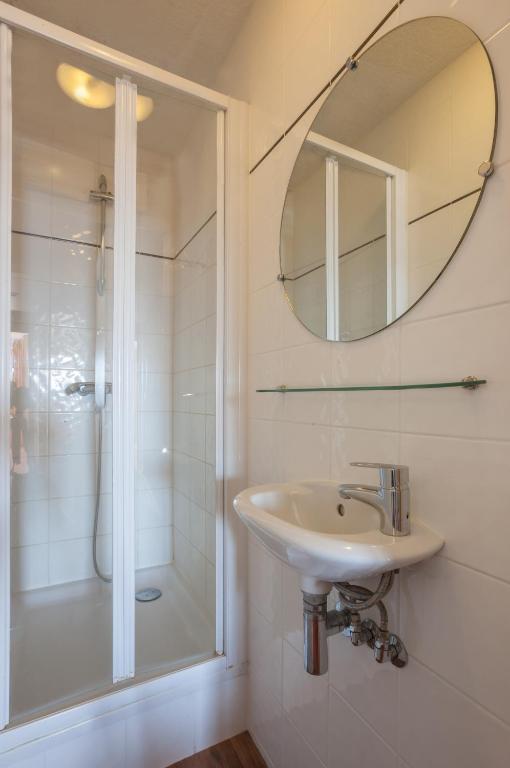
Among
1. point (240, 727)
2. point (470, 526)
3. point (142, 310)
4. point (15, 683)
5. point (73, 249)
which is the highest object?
point (73, 249)

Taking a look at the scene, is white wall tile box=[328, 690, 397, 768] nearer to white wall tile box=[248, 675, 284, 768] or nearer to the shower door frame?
white wall tile box=[248, 675, 284, 768]

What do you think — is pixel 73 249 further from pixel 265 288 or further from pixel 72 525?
pixel 72 525

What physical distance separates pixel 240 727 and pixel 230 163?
79.4 inches

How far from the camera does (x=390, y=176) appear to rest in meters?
0.82

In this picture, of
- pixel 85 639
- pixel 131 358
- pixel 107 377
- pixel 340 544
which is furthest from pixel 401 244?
pixel 85 639

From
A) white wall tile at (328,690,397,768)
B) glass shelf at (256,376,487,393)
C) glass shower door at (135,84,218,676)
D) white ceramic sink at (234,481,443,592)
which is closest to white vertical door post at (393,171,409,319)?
glass shelf at (256,376,487,393)

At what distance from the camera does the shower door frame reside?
42.4 inches

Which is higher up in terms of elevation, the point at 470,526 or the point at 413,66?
the point at 413,66

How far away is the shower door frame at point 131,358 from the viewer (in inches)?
42.4

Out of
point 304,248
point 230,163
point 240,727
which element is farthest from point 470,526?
point 230,163

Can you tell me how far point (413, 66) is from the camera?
2.53 feet

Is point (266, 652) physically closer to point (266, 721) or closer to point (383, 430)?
point (266, 721)

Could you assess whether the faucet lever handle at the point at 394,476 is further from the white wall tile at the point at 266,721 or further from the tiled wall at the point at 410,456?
the white wall tile at the point at 266,721

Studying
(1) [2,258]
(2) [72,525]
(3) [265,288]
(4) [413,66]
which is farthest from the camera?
(2) [72,525]
